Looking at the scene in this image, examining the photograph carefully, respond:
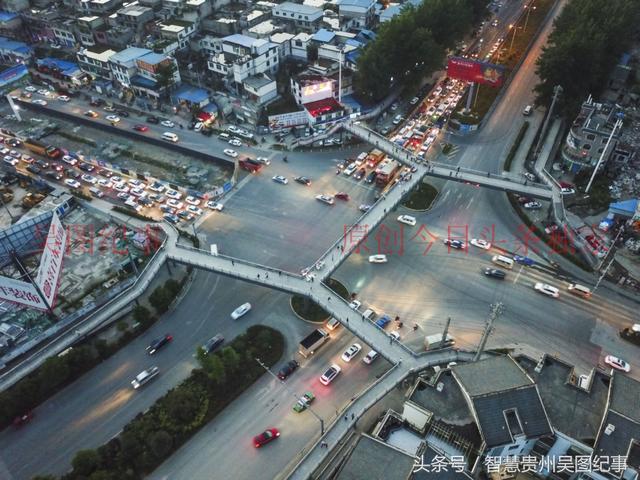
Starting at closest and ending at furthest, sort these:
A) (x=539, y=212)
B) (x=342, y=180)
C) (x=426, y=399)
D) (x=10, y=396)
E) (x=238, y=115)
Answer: (x=426, y=399) → (x=10, y=396) → (x=539, y=212) → (x=342, y=180) → (x=238, y=115)

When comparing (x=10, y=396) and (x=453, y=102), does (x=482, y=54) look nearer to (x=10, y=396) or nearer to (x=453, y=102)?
(x=453, y=102)

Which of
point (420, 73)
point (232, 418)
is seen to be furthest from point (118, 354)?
point (420, 73)

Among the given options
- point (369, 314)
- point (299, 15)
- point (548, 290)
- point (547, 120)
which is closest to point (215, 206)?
point (369, 314)

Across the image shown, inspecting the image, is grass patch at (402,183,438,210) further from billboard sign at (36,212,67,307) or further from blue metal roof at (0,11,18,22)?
blue metal roof at (0,11,18,22)

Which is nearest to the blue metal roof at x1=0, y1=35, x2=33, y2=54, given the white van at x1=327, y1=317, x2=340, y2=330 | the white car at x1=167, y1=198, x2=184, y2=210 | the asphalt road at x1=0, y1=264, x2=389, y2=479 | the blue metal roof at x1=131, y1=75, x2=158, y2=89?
the blue metal roof at x1=131, y1=75, x2=158, y2=89

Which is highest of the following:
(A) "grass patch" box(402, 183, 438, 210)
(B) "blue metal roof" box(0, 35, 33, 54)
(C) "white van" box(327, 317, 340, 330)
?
(B) "blue metal roof" box(0, 35, 33, 54)

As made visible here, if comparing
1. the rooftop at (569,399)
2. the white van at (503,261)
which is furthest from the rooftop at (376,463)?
the white van at (503,261)

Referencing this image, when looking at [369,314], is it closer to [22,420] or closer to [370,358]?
[370,358]
